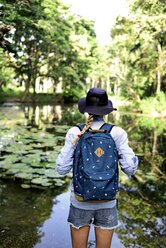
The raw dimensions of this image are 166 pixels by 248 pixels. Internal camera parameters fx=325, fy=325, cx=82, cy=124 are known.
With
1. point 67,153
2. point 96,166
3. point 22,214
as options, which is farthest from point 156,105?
point 96,166

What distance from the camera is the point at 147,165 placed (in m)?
8.67

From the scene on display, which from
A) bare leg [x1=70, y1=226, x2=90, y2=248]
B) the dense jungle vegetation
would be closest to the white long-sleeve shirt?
bare leg [x1=70, y1=226, x2=90, y2=248]

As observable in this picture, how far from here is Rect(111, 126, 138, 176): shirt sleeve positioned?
246 cm

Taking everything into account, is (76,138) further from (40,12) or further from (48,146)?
(40,12)

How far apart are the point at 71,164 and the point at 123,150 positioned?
427 mm

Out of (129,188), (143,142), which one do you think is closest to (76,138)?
(129,188)

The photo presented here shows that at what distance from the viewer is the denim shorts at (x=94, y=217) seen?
2.50 metres

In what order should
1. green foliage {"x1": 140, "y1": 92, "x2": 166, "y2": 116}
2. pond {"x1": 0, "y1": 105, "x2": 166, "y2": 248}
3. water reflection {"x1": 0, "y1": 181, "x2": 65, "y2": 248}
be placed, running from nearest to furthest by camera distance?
1. water reflection {"x1": 0, "y1": 181, "x2": 65, "y2": 248}
2. pond {"x1": 0, "y1": 105, "x2": 166, "y2": 248}
3. green foliage {"x1": 140, "y1": 92, "x2": 166, "y2": 116}

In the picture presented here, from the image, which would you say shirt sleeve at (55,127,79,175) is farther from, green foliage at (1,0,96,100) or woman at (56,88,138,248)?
green foliage at (1,0,96,100)

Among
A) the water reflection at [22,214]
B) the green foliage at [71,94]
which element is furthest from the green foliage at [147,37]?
the water reflection at [22,214]

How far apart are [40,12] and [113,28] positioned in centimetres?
859

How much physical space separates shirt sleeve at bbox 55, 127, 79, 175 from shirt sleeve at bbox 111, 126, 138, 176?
0.30 m

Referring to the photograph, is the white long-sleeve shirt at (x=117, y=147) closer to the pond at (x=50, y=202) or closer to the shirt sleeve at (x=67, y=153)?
the shirt sleeve at (x=67, y=153)

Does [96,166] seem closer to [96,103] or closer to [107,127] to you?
[107,127]
